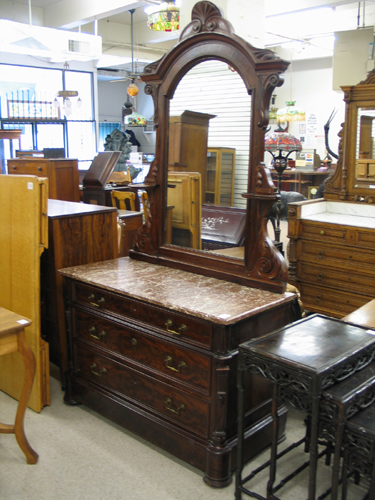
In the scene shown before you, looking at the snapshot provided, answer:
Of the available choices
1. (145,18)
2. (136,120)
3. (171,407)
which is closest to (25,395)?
(171,407)

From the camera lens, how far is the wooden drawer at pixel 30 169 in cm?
471

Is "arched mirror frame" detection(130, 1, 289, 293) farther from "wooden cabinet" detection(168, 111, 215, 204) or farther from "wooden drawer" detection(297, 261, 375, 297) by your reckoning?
"wooden drawer" detection(297, 261, 375, 297)

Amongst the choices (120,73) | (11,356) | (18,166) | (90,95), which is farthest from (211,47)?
(120,73)

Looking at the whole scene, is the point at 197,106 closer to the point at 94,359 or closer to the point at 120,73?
the point at 94,359

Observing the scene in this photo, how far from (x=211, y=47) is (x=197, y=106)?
35 centimetres

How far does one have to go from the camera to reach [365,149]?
15.5 feet

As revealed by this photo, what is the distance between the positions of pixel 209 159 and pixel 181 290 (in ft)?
2.84

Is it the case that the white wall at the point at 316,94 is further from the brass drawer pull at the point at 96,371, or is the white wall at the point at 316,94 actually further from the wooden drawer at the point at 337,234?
the brass drawer pull at the point at 96,371

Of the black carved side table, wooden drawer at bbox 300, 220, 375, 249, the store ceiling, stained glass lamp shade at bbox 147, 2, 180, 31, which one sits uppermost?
the store ceiling

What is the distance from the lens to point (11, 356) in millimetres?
3170

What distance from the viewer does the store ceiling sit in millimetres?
7898

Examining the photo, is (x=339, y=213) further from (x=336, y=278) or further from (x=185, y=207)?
(x=185, y=207)

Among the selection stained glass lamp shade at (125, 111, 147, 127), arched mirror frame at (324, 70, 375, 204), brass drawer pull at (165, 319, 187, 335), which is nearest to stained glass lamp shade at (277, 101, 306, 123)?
stained glass lamp shade at (125, 111, 147, 127)

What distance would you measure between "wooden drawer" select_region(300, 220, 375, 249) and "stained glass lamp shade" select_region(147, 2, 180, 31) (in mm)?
2997
